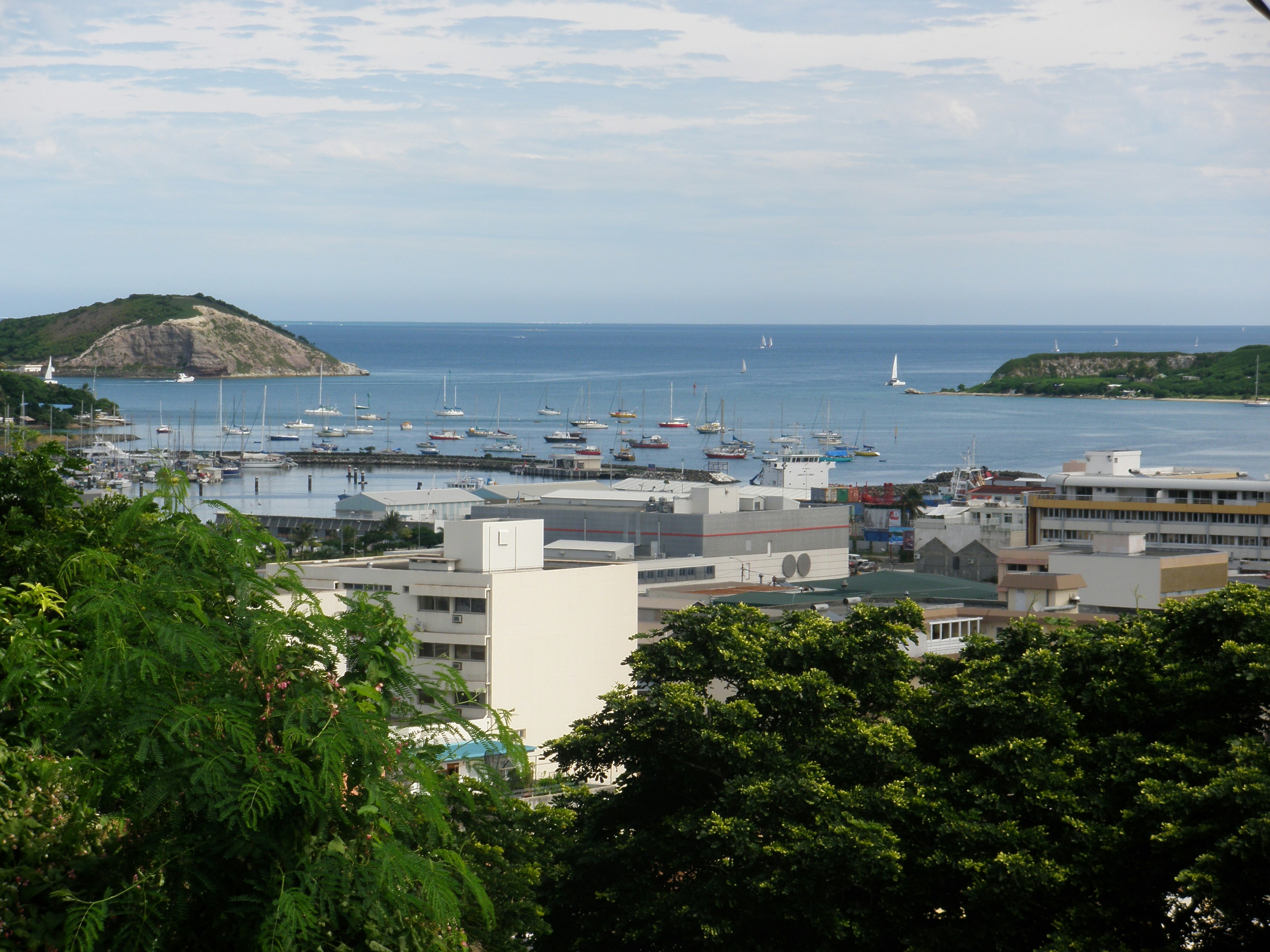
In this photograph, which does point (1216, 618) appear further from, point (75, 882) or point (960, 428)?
point (960, 428)

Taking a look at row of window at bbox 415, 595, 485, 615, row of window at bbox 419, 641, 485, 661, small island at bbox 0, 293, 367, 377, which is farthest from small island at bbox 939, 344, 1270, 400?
row of window at bbox 419, 641, 485, 661

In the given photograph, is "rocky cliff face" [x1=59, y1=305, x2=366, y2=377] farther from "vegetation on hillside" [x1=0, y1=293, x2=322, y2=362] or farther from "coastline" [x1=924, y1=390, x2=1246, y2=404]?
"coastline" [x1=924, y1=390, x2=1246, y2=404]

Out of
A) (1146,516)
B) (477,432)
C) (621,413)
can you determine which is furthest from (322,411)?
(1146,516)

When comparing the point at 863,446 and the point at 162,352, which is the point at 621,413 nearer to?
the point at 863,446

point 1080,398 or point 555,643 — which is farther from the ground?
point 1080,398

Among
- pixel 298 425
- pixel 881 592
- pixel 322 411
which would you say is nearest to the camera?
pixel 881 592

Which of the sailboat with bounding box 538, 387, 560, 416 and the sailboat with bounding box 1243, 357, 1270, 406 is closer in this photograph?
the sailboat with bounding box 538, 387, 560, 416

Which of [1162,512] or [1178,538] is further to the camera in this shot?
[1178,538]
